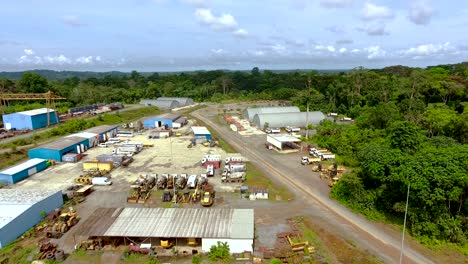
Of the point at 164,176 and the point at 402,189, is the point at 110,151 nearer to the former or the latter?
the point at 164,176

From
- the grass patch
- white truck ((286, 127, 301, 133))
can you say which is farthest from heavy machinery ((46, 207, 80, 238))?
white truck ((286, 127, 301, 133))

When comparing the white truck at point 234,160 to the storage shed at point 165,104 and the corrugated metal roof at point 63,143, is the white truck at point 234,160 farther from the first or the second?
the storage shed at point 165,104

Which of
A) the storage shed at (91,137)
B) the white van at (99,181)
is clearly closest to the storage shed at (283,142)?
the white van at (99,181)

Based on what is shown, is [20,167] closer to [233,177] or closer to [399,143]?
[233,177]

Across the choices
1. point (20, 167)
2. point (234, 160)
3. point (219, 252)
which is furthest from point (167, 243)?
point (20, 167)

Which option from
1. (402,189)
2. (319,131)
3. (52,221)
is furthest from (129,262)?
(319,131)
